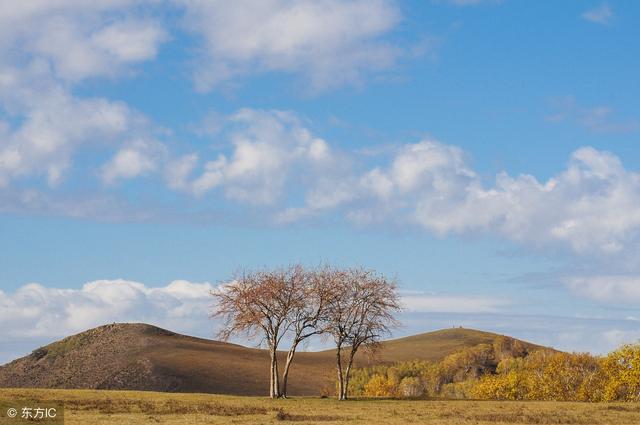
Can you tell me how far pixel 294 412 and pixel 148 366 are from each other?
3738 inches

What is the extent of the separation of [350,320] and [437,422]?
34158mm

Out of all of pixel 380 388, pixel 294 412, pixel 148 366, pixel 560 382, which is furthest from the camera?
pixel 148 366

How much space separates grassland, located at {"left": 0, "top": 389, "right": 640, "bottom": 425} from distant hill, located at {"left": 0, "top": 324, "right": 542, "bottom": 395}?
225 feet

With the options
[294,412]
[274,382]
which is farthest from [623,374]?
[294,412]

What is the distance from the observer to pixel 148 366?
15062 centimetres

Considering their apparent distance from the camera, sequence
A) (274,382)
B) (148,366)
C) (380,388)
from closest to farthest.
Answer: (274,382) → (380,388) → (148,366)

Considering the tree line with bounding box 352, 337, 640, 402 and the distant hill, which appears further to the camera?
the distant hill

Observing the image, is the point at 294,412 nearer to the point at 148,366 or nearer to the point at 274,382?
the point at 274,382

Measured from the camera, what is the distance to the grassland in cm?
5209

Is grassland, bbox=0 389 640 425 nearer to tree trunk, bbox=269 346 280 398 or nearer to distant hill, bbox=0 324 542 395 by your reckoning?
tree trunk, bbox=269 346 280 398

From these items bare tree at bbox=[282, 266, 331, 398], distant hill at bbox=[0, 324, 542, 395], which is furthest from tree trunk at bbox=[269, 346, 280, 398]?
distant hill at bbox=[0, 324, 542, 395]

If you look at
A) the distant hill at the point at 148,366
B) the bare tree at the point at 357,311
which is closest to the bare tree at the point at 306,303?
the bare tree at the point at 357,311

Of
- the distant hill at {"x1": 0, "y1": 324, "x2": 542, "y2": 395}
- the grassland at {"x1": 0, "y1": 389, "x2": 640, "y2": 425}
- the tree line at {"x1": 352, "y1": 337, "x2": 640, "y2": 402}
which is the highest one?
the distant hill at {"x1": 0, "y1": 324, "x2": 542, "y2": 395}

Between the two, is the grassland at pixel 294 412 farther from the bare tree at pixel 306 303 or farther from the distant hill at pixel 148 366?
the distant hill at pixel 148 366
